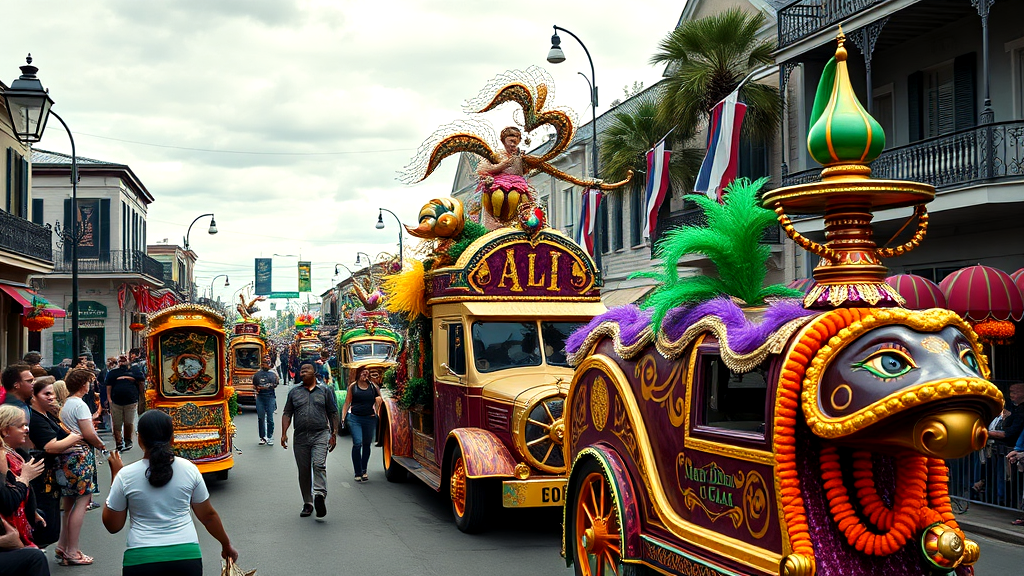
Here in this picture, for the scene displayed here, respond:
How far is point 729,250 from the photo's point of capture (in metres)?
5.81

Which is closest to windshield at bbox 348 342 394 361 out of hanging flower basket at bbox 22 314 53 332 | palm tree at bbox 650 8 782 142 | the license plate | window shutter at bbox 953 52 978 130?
hanging flower basket at bbox 22 314 53 332

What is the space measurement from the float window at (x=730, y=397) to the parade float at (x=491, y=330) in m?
3.21

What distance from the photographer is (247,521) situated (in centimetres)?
1069

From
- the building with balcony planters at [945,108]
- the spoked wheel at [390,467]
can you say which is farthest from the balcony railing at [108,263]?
the building with balcony planters at [945,108]

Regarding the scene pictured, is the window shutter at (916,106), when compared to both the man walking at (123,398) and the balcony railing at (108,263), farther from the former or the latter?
the balcony railing at (108,263)

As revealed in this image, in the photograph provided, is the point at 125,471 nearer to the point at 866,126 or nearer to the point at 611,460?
the point at 611,460

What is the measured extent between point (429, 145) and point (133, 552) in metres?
7.80

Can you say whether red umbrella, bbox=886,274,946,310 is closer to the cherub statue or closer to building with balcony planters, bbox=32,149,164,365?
the cherub statue

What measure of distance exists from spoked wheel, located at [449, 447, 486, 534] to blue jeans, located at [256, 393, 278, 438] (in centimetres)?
936

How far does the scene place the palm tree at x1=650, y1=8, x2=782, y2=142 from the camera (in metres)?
20.9

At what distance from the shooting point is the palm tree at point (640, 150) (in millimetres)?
23266

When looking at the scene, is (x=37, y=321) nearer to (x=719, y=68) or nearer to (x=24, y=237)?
(x=24, y=237)

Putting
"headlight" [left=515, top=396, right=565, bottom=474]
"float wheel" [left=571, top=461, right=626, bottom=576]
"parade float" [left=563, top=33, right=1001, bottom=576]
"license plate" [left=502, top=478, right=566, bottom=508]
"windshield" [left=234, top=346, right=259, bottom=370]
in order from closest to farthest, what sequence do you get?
"parade float" [left=563, top=33, right=1001, bottom=576]
"float wheel" [left=571, top=461, right=626, bottom=576]
"license plate" [left=502, top=478, right=566, bottom=508]
"headlight" [left=515, top=396, right=565, bottom=474]
"windshield" [left=234, top=346, right=259, bottom=370]

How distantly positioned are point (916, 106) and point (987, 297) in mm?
6269
